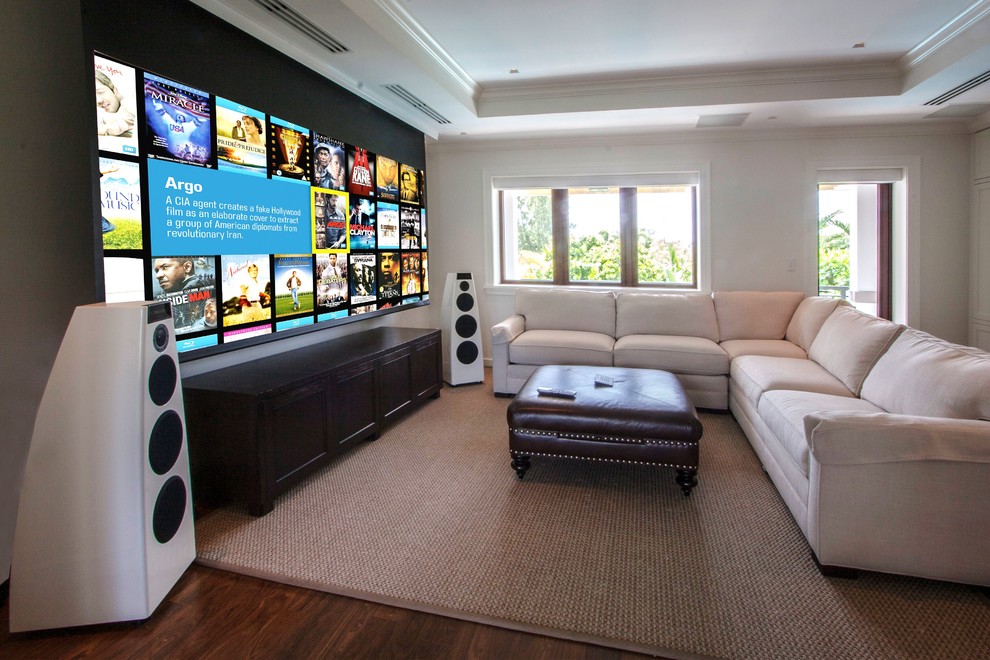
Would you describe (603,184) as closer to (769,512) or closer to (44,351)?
(769,512)

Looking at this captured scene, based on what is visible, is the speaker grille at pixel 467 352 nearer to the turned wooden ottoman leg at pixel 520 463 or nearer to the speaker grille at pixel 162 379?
the turned wooden ottoman leg at pixel 520 463

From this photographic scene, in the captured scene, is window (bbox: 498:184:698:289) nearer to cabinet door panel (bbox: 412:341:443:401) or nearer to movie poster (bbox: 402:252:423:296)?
movie poster (bbox: 402:252:423:296)

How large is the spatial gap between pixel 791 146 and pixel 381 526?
5.16 metres

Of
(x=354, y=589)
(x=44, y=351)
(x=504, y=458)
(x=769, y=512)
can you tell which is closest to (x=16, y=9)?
(x=44, y=351)

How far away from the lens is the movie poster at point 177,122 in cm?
248

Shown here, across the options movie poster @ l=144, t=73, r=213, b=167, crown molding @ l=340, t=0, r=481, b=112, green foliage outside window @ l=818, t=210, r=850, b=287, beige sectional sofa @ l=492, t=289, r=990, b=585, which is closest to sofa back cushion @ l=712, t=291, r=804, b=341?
beige sectional sofa @ l=492, t=289, r=990, b=585

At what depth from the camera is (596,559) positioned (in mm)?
2346

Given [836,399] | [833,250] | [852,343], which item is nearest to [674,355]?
[852,343]

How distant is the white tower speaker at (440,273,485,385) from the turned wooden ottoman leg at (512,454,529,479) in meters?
2.24

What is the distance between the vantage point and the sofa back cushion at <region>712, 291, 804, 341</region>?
4.93m

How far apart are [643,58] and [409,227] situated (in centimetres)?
235

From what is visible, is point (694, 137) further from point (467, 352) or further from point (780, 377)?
point (467, 352)

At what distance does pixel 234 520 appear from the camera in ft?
Answer: 8.82

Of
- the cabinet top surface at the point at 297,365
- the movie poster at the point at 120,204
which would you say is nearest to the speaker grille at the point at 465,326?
the cabinet top surface at the point at 297,365
